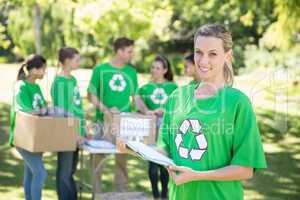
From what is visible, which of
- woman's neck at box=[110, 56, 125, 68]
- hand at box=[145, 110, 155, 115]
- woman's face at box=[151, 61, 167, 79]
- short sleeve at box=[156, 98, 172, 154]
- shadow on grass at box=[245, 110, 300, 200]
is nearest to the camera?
short sleeve at box=[156, 98, 172, 154]

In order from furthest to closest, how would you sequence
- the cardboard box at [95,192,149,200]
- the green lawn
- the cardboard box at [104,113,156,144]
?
the green lawn < the cardboard box at [95,192,149,200] < the cardboard box at [104,113,156,144]

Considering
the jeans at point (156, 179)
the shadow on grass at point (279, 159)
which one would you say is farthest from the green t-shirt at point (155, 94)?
the shadow on grass at point (279, 159)

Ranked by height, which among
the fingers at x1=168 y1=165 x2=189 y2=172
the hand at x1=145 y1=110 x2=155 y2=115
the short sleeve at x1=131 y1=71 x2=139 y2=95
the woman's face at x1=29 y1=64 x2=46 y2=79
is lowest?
the hand at x1=145 y1=110 x2=155 y2=115

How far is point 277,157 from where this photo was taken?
9.30 m

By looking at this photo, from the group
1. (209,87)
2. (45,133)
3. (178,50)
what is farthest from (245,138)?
(178,50)

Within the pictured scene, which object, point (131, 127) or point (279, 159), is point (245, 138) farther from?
point (279, 159)

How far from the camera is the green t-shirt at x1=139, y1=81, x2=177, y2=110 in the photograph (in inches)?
251

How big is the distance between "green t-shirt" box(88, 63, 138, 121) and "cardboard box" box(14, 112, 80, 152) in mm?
839

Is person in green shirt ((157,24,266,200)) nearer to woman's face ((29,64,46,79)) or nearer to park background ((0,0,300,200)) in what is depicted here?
woman's face ((29,64,46,79))

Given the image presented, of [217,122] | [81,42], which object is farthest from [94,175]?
[81,42]

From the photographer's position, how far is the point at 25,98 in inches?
210

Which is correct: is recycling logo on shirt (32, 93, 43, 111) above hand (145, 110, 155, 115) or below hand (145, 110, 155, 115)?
above

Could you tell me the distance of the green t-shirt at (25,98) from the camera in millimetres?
5297

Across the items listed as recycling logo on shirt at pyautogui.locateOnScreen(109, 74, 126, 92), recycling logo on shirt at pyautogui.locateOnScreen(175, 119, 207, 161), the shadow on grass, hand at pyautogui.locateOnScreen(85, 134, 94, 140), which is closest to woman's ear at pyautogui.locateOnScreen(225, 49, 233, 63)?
recycling logo on shirt at pyautogui.locateOnScreen(175, 119, 207, 161)
